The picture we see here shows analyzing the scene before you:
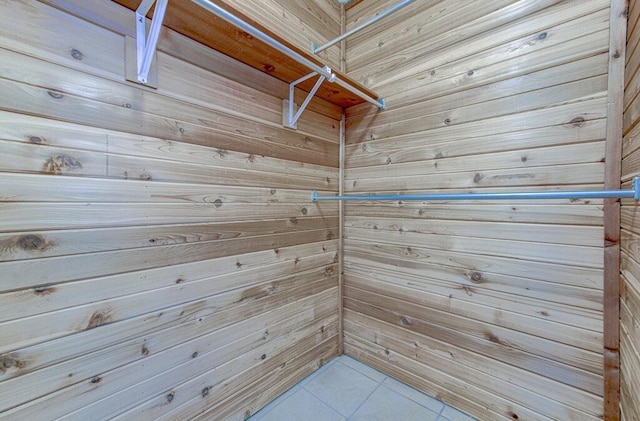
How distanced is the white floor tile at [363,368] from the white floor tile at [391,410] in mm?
Result: 146

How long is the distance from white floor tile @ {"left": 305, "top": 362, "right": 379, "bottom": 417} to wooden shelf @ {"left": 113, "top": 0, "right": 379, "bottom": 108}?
1.85 m

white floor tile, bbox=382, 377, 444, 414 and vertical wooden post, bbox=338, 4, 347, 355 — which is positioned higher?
vertical wooden post, bbox=338, 4, 347, 355

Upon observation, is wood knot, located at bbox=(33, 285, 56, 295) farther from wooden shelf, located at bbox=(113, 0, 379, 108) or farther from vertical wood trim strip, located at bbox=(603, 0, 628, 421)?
vertical wood trim strip, located at bbox=(603, 0, 628, 421)

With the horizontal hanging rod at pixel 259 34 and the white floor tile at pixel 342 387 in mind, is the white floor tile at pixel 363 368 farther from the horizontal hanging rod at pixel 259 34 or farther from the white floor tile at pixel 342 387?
the horizontal hanging rod at pixel 259 34

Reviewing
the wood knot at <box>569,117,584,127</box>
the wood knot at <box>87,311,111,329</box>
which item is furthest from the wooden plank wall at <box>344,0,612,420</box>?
the wood knot at <box>87,311,111,329</box>

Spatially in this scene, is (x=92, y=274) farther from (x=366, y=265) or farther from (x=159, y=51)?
(x=366, y=265)

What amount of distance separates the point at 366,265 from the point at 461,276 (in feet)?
1.99

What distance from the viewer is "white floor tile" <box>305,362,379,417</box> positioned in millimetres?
1521

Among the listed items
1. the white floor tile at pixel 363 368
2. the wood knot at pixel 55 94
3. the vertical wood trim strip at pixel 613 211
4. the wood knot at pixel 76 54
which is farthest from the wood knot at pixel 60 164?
the vertical wood trim strip at pixel 613 211

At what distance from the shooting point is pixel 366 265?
6.06 ft

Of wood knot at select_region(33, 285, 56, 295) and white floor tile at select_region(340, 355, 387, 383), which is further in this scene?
white floor tile at select_region(340, 355, 387, 383)

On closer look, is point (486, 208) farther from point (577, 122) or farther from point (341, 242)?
point (341, 242)

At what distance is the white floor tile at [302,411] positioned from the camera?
1421mm

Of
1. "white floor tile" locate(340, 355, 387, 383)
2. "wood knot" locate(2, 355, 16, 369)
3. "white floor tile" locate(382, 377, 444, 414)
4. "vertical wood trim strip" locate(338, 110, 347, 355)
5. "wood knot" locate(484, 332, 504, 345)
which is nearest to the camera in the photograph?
"wood knot" locate(2, 355, 16, 369)
